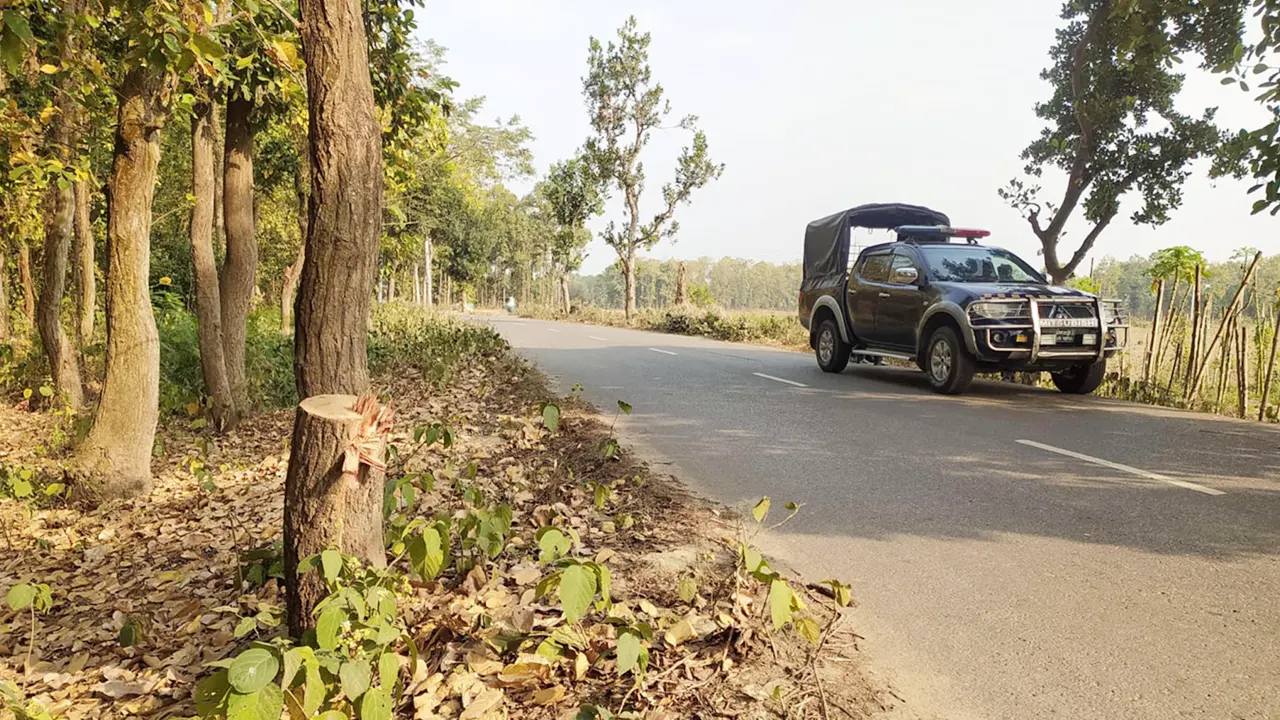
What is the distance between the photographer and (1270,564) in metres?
3.84

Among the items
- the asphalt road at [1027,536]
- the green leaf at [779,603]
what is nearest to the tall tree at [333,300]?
the green leaf at [779,603]

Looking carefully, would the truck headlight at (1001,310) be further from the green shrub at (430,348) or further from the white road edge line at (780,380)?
the green shrub at (430,348)

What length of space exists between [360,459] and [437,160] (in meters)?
21.9

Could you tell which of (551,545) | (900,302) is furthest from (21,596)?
(900,302)

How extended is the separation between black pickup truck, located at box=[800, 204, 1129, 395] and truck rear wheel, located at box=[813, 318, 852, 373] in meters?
0.02

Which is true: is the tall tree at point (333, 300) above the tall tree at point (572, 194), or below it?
below

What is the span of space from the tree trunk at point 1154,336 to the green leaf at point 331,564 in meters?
10.4

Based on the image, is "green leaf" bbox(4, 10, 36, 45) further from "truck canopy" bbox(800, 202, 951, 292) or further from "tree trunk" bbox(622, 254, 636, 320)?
"tree trunk" bbox(622, 254, 636, 320)

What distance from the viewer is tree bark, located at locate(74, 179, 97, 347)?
11141mm

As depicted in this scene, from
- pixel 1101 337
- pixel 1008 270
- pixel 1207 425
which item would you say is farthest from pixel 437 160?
pixel 1207 425

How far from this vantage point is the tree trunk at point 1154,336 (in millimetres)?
9852

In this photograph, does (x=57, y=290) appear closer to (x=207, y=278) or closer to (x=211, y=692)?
(x=207, y=278)

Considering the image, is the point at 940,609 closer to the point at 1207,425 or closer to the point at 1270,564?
the point at 1270,564

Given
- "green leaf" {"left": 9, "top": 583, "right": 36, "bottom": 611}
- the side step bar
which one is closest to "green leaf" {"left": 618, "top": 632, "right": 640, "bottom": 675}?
"green leaf" {"left": 9, "top": 583, "right": 36, "bottom": 611}
